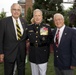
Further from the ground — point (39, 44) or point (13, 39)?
point (13, 39)

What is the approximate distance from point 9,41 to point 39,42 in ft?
1.91

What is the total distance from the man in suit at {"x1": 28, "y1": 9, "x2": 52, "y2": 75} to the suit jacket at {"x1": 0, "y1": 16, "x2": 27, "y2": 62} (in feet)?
0.59

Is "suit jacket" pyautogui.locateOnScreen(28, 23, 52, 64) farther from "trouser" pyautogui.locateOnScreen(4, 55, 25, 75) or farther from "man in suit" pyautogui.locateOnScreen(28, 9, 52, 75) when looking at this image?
"trouser" pyautogui.locateOnScreen(4, 55, 25, 75)

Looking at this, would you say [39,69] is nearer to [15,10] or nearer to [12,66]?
[12,66]

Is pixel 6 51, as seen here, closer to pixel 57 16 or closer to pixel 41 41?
pixel 41 41

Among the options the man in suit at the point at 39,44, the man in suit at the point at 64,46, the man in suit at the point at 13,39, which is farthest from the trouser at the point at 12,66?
the man in suit at the point at 64,46

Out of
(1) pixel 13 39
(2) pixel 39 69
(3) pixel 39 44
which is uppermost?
(1) pixel 13 39

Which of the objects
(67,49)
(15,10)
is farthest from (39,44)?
(15,10)

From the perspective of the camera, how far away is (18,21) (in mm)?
5359

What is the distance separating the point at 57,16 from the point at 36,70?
1.19 m

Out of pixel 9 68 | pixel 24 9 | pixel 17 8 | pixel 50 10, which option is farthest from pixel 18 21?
pixel 24 9

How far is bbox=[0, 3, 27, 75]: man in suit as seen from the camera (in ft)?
17.3

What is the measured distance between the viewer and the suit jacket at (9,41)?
526cm

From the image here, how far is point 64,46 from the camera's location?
16.3 ft
